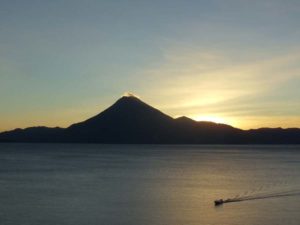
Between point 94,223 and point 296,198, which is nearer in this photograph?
point 94,223

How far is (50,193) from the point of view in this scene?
52.1 metres

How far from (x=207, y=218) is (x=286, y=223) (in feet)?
19.0

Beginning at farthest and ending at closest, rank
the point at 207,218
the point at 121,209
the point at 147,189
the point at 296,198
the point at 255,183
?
1. the point at 255,183
2. the point at 147,189
3. the point at 296,198
4. the point at 121,209
5. the point at 207,218

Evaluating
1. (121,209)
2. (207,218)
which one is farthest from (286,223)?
(121,209)

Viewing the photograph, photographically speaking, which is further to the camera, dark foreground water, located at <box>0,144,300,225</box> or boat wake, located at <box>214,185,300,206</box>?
boat wake, located at <box>214,185,300,206</box>

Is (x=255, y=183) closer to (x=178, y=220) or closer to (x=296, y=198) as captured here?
(x=296, y=198)

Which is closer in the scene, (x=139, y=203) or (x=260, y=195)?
(x=139, y=203)

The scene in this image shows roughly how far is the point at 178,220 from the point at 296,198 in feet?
65.5

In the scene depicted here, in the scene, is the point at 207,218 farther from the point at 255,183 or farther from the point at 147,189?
the point at 255,183

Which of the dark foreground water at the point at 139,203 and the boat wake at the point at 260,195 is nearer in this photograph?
the dark foreground water at the point at 139,203

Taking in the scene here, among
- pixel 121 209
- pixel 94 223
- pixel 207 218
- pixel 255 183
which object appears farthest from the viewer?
pixel 255 183

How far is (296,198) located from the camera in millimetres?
50969

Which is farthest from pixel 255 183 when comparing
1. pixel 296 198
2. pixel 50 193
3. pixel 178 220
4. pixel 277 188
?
pixel 178 220

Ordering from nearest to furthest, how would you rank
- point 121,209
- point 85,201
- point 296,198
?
point 121,209 → point 85,201 → point 296,198
